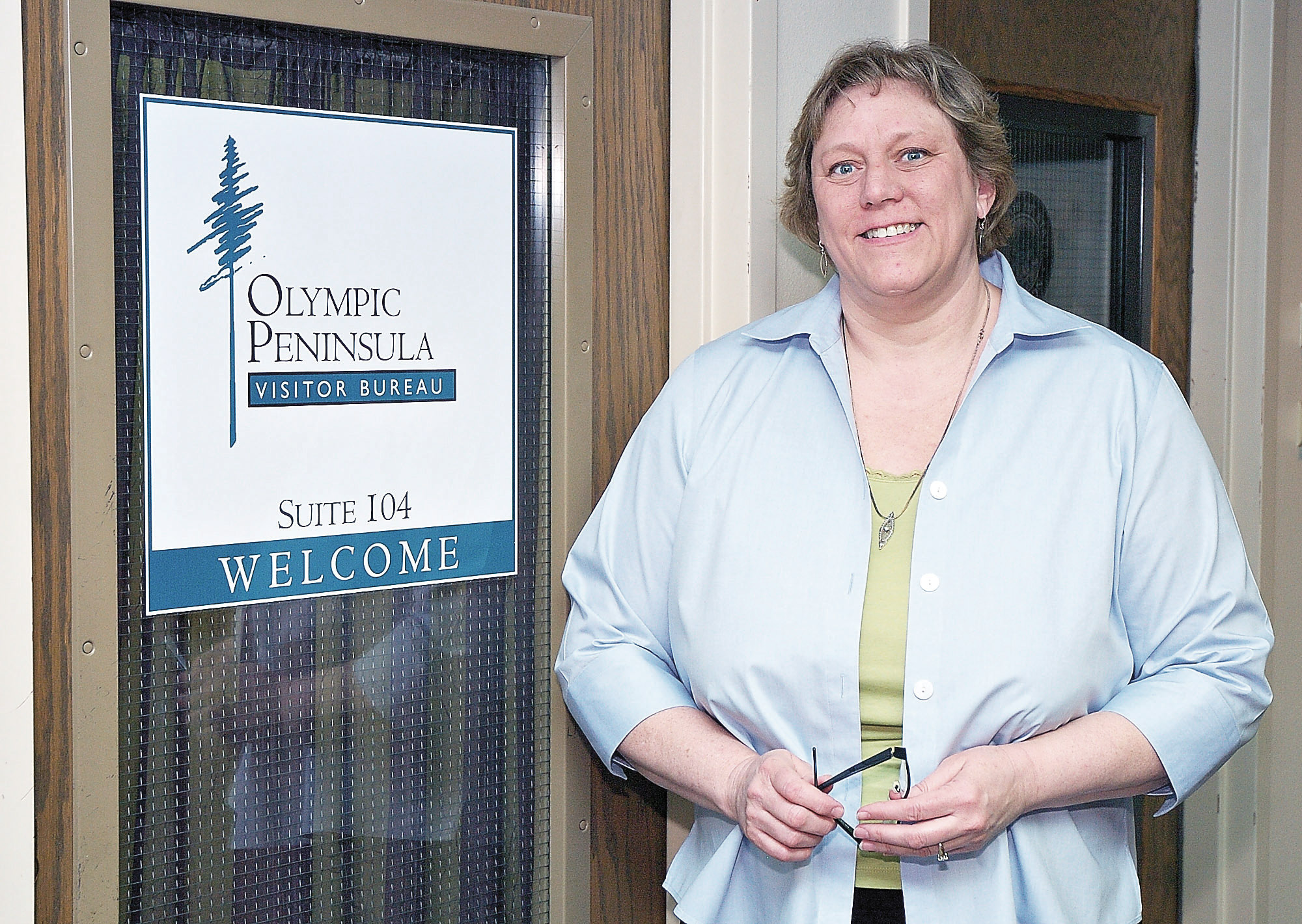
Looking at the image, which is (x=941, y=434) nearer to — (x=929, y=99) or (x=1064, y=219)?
(x=929, y=99)

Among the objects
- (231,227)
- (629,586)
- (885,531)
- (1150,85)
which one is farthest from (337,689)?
(1150,85)

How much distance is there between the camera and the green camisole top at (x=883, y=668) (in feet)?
3.97

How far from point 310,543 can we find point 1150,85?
1546 millimetres

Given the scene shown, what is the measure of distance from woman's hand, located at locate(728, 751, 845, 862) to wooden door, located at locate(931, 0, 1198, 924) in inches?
44.3

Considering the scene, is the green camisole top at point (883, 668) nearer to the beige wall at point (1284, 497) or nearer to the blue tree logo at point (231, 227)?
the blue tree logo at point (231, 227)

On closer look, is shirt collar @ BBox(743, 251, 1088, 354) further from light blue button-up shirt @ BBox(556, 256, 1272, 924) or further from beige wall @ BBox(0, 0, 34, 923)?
beige wall @ BBox(0, 0, 34, 923)

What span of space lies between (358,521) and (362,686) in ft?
0.64

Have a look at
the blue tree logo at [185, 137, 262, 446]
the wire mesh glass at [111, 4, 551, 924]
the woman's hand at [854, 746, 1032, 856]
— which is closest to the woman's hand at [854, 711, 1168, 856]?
the woman's hand at [854, 746, 1032, 856]

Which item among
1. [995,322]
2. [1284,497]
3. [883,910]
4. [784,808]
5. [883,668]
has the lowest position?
[883,910]

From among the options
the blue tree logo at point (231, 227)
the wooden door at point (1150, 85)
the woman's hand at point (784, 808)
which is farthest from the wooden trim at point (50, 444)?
the wooden door at point (1150, 85)

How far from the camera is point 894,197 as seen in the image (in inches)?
50.5

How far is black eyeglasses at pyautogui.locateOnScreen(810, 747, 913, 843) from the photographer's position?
3.65 ft

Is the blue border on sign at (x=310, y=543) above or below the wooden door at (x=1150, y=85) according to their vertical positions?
below

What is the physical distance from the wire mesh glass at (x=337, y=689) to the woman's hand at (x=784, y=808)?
0.40 m
